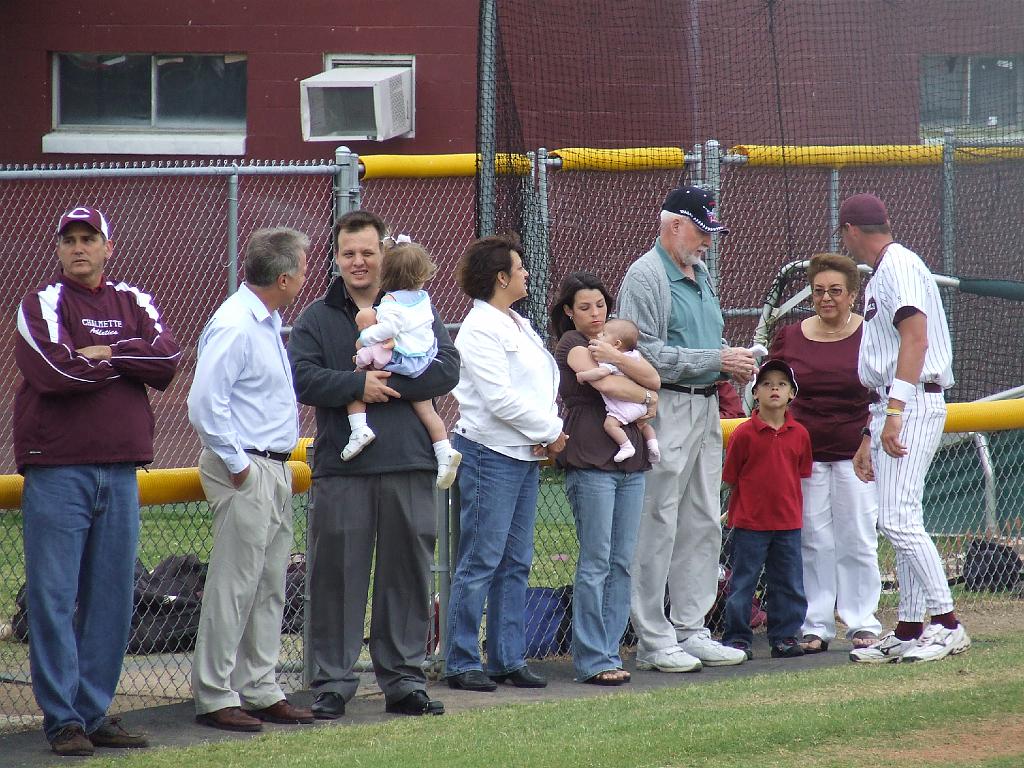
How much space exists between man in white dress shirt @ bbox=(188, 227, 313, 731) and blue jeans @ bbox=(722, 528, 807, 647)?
2391 millimetres

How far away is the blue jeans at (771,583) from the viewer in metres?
7.13

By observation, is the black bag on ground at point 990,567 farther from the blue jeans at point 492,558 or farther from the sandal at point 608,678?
the blue jeans at point 492,558

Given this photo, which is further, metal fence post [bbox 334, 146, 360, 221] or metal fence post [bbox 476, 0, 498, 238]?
metal fence post [bbox 476, 0, 498, 238]

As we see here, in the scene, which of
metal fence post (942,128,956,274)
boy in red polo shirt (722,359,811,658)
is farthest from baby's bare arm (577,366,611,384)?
metal fence post (942,128,956,274)

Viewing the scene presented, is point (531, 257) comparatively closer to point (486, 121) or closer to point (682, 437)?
point (486, 121)

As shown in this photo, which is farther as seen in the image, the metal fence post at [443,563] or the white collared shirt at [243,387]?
the metal fence post at [443,563]

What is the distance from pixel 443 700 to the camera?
20.1ft

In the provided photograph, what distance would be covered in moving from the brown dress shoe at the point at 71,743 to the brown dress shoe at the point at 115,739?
0.11 meters

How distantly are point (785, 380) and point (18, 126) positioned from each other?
8.69 m

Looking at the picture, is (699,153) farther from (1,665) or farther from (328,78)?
(1,665)

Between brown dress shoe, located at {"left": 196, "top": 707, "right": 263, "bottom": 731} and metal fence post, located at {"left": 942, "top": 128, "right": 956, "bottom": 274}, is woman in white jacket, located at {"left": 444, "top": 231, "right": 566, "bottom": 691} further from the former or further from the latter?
metal fence post, located at {"left": 942, "top": 128, "right": 956, "bottom": 274}

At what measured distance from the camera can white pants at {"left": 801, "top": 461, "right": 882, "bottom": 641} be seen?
24.0 feet

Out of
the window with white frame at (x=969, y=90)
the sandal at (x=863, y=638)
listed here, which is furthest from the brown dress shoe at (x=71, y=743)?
the window with white frame at (x=969, y=90)

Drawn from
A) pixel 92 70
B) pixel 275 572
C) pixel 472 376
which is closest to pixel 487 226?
pixel 472 376
